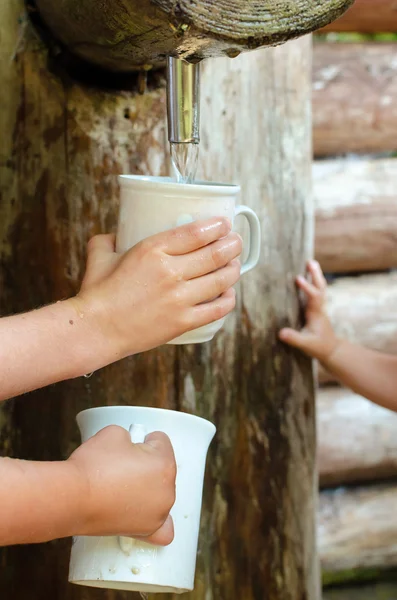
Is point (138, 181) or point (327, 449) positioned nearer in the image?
point (138, 181)

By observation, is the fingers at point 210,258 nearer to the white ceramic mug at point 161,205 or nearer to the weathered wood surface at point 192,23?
the white ceramic mug at point 161,205

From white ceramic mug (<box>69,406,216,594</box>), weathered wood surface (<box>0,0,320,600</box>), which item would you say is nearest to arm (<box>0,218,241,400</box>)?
white ceramic mug (<box>69,406,216,594</box>)

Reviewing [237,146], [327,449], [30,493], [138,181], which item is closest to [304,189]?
[237,146]

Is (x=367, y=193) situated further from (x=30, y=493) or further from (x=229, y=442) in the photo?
(x=30, y=493)

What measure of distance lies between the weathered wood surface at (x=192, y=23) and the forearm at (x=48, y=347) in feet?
0.91

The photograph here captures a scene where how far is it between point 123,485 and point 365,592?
1437 mm

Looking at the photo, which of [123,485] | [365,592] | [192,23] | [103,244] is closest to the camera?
[192,23]

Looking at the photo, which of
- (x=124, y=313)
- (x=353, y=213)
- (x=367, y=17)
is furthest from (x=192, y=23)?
(x=367, y=17)

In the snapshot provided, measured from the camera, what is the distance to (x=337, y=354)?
125 cm

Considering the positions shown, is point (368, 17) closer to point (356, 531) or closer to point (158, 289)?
point (356, 531)

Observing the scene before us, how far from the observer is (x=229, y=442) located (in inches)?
47.7

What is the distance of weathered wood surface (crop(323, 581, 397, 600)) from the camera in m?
2.03

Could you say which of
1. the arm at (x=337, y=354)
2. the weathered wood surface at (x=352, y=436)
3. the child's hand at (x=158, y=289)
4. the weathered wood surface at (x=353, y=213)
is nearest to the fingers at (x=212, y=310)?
the child's hand at (x=158, y=289)

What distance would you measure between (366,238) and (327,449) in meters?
0.50
